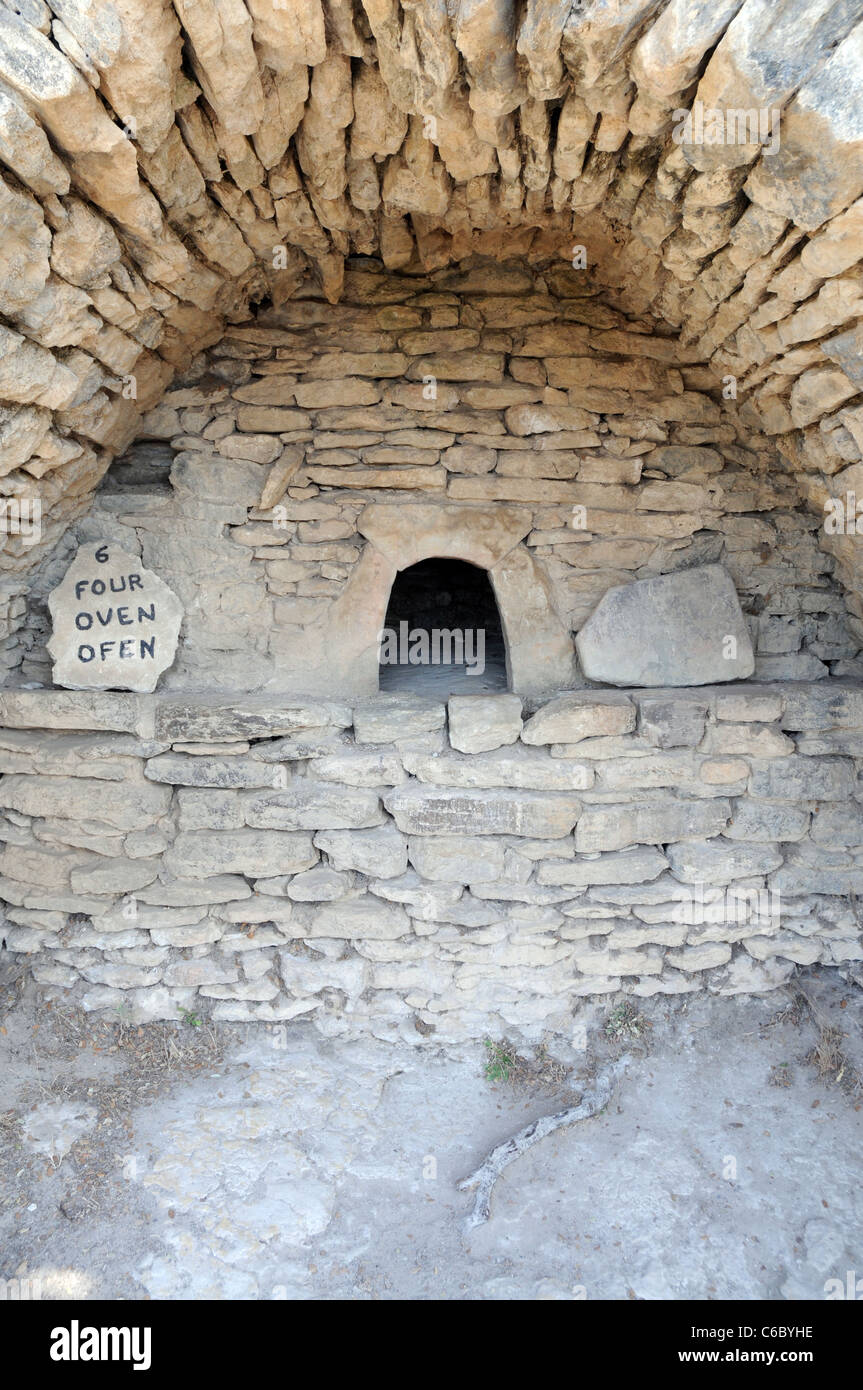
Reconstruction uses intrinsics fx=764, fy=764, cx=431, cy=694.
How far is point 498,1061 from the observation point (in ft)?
11.3

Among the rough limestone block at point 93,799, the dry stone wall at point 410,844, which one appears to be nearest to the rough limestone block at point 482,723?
the dry stone wall at point 410,844

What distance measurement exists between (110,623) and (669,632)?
2562mm

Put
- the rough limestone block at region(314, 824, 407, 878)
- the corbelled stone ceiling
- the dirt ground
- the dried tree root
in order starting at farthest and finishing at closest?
1. the rough limestone block at region(314, 824, 407, 878)
2. the dried tree root
3. the dirt ground
4. the corbelled stone ceiling

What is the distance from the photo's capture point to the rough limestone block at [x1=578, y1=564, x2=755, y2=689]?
11.7 ft

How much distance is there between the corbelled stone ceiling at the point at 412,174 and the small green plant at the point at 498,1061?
2.82 m

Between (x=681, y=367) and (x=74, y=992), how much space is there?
159 inches

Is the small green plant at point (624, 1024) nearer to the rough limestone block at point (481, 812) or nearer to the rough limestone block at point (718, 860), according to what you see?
the rough limestone block at point (718, 860)

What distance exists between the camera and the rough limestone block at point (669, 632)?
3.56 metres

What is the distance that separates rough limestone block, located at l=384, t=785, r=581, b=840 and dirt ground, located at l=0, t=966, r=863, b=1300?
102 cm
